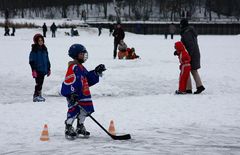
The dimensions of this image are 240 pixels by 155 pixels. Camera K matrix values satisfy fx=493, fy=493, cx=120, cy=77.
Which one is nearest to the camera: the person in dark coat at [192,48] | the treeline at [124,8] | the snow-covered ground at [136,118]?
the snow-covered ground at [136,118]

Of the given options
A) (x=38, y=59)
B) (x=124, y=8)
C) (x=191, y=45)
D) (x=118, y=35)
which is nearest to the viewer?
(x=38, y=59)

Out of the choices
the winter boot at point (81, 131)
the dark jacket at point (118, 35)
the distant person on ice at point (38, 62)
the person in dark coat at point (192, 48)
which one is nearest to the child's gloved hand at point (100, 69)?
the winter boot at point (81, 131)

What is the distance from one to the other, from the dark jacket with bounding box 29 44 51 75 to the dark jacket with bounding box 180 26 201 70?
11.4 ft

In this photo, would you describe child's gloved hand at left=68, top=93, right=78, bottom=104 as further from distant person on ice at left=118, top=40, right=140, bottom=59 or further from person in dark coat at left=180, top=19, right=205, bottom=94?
distant person on ice at left=118, top=40, right=140, bottom=59

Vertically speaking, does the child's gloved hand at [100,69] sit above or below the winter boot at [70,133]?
above

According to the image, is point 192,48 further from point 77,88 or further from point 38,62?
point 77,88

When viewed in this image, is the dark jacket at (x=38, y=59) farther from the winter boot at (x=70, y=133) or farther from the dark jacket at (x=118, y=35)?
the dark jacket at (x=118, y=35)

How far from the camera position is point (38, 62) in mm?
11266

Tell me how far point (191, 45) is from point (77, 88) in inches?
230

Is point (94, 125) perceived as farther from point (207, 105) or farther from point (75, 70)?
point (207, 105)

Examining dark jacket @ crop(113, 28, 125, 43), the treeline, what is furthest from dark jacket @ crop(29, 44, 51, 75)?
the treeline

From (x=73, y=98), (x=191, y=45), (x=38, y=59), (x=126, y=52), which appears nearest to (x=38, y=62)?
(x=38, y=59)

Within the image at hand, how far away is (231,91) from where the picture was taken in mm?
12953

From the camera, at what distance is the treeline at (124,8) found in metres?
98.2
